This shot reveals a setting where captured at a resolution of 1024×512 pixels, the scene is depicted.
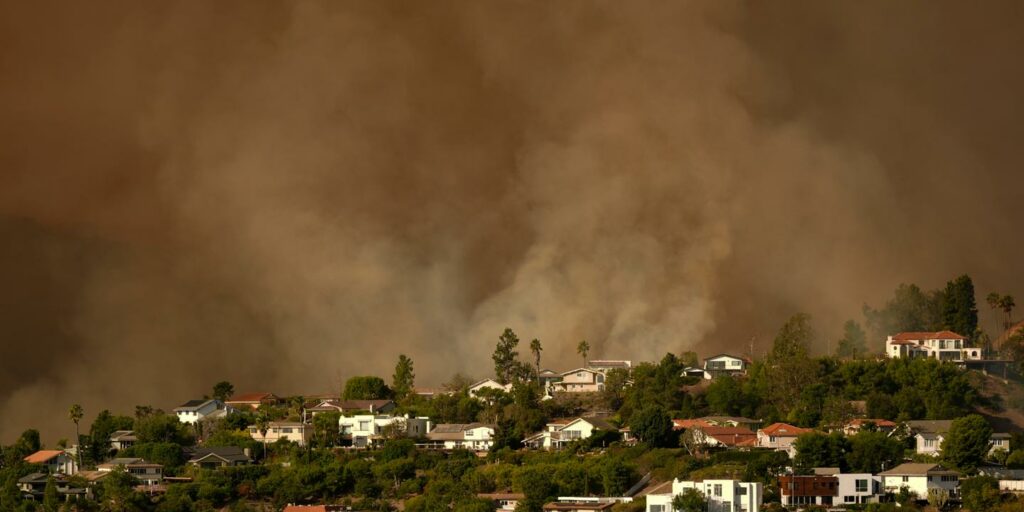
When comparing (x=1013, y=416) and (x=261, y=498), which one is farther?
(x=1013, y=416)

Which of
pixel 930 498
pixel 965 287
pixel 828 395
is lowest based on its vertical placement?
pixel 930 498

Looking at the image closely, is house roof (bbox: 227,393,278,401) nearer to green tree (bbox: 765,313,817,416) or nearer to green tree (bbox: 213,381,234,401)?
green tree (bbox: 213,381,234,401)

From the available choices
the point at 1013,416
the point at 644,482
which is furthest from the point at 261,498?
the point at 1013,416

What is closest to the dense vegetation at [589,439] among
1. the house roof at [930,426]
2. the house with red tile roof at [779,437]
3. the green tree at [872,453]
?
the green tree at [872,453]

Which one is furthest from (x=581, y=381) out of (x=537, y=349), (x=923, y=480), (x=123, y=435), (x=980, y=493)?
(x=980, y=493)

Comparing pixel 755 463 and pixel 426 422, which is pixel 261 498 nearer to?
pixel 426 422

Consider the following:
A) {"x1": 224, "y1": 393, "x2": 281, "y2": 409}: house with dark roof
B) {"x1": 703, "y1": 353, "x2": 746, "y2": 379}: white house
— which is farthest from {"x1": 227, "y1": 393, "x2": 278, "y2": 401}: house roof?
{"x1": 703, "y1": 353, "x2": 746, "y2": 379}: white house

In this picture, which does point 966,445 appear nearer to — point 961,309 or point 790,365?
point 790,365

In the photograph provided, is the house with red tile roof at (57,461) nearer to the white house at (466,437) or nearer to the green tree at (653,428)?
the white house at (466,437)
